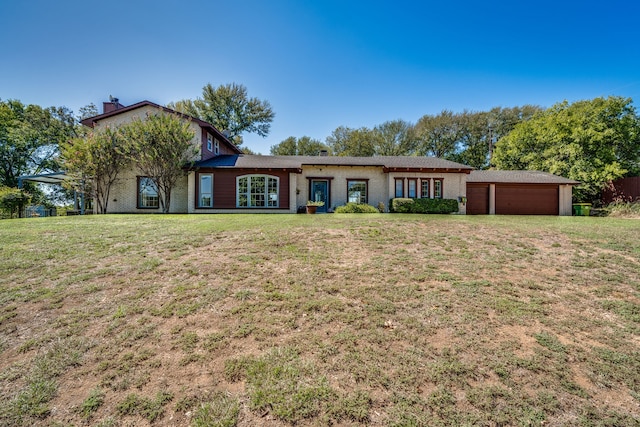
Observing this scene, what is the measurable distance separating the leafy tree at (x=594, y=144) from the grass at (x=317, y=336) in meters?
20.6

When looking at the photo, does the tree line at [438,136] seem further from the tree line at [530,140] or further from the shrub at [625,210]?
the shrub at [625,210]

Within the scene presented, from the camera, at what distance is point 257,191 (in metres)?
15.8

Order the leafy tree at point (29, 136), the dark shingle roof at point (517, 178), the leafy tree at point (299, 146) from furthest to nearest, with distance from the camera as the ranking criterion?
1. the leafy tree at point (299, 146)
2. the leafy tree at point (29, 136)
3. the dark shingle roof at point (517, 178)

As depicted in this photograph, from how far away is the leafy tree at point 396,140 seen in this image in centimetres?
3603

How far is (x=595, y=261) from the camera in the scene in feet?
17.4

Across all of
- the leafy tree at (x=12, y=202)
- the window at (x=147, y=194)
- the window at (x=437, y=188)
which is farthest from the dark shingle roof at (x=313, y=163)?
the leafy tree at (x=12, y=202)

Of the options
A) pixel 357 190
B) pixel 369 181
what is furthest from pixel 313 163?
pixel 369 181

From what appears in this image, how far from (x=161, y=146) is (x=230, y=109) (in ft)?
68.1

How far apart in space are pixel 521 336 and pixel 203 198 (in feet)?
51.2

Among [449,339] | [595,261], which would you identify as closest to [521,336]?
[449,339]

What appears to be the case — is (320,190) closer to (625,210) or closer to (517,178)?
(517,178)

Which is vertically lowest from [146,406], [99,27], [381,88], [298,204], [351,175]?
[146,406]

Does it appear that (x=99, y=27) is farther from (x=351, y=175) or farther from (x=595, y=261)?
(x=595, y=261)

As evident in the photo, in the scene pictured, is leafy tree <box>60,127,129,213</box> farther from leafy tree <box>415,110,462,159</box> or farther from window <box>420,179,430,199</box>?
leafy tree <box>415,110,462,159</box>
